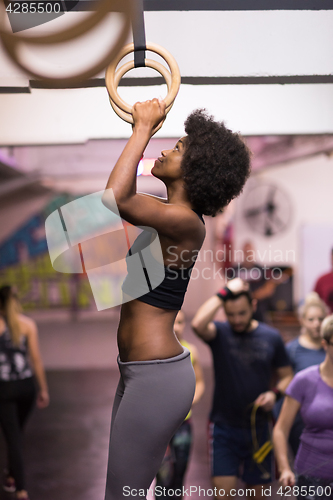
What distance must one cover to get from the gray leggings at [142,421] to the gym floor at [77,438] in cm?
209

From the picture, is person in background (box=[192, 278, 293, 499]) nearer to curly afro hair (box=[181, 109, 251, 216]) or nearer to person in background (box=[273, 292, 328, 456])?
person in background (box=[273, 292, 328, 456])

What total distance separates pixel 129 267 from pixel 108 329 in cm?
940

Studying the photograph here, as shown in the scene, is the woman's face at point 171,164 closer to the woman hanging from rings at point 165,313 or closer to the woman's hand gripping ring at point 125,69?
the woman hanging from rings at point 165,313

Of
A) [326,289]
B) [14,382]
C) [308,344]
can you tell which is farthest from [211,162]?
[326,289]

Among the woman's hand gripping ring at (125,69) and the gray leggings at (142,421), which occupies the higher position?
the woman's hand gripping ring at (125,69)

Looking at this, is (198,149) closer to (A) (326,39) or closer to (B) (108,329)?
(A) (326,39)

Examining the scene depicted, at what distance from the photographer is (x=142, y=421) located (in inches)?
51.6

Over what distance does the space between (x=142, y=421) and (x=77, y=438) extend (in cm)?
337

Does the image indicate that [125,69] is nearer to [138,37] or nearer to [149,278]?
[138,37]

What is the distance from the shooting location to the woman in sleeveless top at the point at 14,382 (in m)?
3.18

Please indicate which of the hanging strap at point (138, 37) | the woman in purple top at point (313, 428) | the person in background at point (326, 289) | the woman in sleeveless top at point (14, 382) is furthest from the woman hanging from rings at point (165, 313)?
the person in background at point (326, 289)

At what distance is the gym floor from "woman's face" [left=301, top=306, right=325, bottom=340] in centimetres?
120

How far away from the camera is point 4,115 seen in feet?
8.15

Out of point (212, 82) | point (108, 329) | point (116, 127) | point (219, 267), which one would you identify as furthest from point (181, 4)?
point (108, 329)
